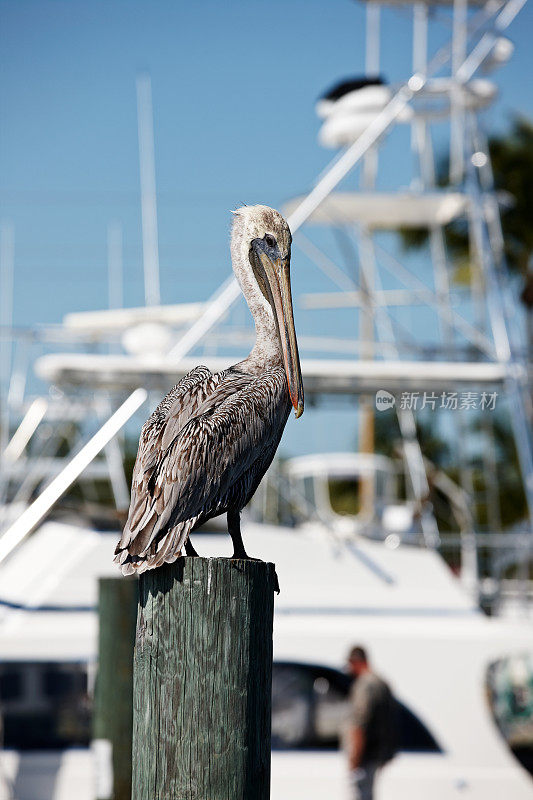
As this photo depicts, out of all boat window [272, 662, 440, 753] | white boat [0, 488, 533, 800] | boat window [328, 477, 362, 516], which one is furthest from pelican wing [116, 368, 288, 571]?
boat window [328, 477, 362, 516]

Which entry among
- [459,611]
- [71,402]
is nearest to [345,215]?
[71,402]

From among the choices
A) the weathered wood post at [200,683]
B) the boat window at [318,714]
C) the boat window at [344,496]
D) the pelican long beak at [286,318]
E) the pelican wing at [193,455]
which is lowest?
the boat window at [318,714]

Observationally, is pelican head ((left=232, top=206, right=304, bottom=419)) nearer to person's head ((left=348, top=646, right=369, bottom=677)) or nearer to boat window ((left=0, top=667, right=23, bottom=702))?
person's head ((left=348, top=646, right=369, bottom=677))

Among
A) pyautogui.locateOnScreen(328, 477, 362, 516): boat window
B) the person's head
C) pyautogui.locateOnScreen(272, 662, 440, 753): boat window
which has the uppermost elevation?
pyautogui.locateOnScreen(328, 477, 362, 516): boat window


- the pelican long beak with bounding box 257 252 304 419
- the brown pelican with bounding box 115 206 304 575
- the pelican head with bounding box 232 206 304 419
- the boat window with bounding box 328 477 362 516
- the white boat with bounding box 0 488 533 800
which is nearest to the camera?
the brown pelican with bounding box 115 206 304 575

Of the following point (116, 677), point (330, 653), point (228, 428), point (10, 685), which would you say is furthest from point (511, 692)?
point (228, 428)

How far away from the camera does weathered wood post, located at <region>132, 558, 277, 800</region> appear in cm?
314

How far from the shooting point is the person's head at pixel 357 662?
862 centimetres

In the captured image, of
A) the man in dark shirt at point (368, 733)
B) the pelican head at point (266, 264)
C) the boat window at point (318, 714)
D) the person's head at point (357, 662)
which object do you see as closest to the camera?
the pelican head at point (266, 264)

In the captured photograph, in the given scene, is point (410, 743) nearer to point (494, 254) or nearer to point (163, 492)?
point (494, 254)

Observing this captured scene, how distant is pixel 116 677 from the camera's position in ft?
20.9

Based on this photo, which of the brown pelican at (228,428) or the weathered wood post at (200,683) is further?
the brown pelican at (228,428)

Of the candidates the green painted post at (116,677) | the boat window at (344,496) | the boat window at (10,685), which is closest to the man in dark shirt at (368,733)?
the green painted post at (116,677)

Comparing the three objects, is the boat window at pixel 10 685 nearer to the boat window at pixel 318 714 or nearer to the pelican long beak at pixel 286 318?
the boat window at pixel 318 714
